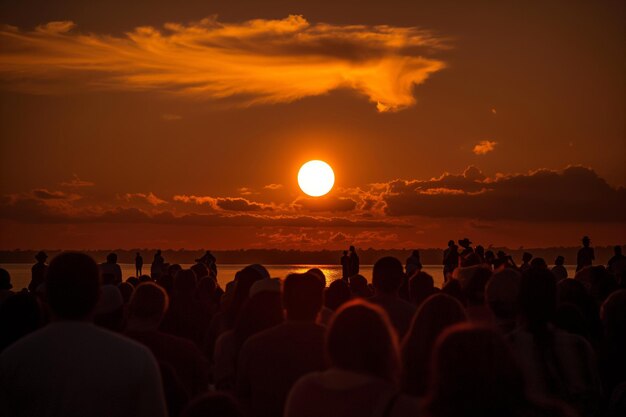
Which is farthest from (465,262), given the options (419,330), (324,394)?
(324,394)

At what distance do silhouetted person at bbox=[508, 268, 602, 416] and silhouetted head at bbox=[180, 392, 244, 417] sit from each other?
2961 mm

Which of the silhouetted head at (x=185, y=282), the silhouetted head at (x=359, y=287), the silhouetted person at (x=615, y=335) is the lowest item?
the silhouetted person at (x=615, y=335)

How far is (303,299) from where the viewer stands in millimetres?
6211

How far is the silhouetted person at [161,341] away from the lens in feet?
22.1

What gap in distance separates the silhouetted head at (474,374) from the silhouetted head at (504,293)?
3.43 metres

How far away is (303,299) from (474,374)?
288cm

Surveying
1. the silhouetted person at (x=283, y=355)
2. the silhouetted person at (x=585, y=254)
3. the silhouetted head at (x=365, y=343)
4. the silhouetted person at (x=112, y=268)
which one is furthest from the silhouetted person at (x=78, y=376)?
the silhouetted person at (x=585, y=254)

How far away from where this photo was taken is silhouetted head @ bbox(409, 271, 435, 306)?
10.9 metres

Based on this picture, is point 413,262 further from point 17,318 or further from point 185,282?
point 17,318

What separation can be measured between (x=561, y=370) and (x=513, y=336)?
1.40ft

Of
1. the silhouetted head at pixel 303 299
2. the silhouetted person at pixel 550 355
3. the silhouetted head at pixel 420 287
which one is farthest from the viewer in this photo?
the silhouetted head at pixel 420 287

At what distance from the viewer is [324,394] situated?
4371mm

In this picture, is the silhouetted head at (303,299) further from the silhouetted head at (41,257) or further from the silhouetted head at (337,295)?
the silhouetted head at (41,257)

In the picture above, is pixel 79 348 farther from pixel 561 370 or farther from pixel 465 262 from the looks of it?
pixel 465 262
